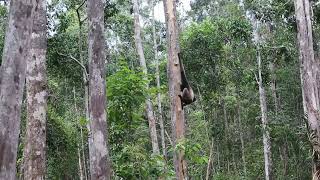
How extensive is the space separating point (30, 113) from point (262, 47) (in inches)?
446

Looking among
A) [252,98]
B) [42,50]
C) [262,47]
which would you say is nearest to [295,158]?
[252,98]

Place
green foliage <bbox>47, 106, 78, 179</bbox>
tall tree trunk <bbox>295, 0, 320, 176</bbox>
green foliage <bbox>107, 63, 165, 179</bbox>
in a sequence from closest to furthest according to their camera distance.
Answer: green foliage <bbox>107, 63, 165, 179</bbox>
tall tree trunk <bbox>295, 0, 320, 176</bbox>
green foliage <bbox>47, 106, 78, 179</bbox>

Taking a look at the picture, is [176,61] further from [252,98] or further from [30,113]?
[252,98]

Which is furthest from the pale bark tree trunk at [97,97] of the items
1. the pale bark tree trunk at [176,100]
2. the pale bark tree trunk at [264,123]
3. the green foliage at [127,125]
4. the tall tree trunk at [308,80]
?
the pale bark tree trunk at [264,123]

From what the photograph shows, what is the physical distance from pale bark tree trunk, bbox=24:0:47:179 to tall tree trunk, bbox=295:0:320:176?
5.22 metres

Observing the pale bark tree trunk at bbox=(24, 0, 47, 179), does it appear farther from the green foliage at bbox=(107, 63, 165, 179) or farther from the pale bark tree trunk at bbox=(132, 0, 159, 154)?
the pale bark tree trunk at bbox=(132, 0, 159, 154)

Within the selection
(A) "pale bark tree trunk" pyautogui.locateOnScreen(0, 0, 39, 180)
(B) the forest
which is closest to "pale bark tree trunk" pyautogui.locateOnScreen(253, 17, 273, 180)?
(B) the forest

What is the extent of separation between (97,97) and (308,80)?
5.35m

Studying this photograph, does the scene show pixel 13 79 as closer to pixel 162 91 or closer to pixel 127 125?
pixel 127 125

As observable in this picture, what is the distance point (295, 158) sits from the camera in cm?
1792

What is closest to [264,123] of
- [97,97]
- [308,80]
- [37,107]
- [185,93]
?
[308,80]

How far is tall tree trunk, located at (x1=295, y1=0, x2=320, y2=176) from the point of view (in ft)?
27.7

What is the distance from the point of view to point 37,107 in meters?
5.39

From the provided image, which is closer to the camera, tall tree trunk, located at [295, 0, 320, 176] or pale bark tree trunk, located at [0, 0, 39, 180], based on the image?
pale bark tree trunk, located at [0, 0, 39, 180]
